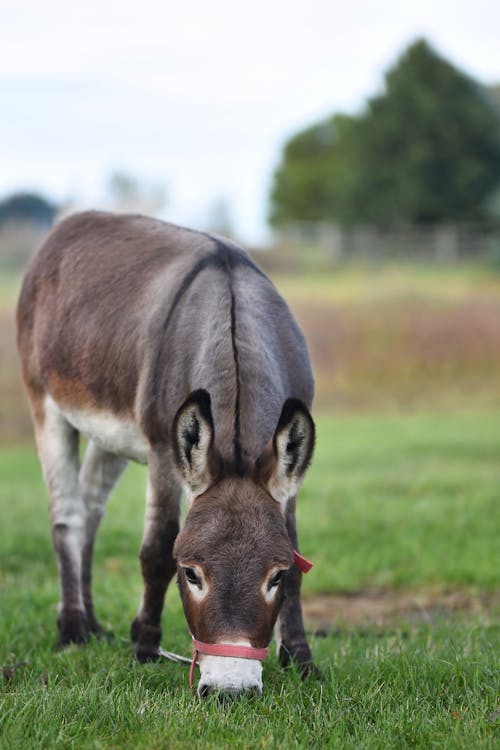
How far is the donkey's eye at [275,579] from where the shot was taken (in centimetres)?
348

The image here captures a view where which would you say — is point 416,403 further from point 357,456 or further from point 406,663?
point 406,663

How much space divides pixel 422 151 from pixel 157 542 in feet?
137

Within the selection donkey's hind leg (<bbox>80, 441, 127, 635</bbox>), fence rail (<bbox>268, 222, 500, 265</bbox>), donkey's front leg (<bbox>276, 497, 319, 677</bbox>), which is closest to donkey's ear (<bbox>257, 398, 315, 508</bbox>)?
donkey's front leg (<bbox>276, 497, 319, 677</bbox>)

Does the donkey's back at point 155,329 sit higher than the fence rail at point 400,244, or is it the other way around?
the donkey's back at point 155,329

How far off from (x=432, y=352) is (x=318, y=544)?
1843 centimetres

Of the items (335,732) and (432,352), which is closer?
(335,732)

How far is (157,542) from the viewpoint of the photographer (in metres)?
4.38

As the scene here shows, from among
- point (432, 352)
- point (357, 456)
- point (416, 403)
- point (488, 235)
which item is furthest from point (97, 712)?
point (488, 235)

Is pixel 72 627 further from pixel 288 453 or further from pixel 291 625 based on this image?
pixel 288 453

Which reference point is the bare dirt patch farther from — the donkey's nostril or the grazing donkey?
the donkey's nostril

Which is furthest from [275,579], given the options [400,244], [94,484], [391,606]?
[400,244]

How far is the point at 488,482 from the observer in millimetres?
11602

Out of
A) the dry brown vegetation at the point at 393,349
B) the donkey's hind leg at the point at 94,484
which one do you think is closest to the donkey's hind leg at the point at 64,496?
the donkey's hind leg at the point at 94,484

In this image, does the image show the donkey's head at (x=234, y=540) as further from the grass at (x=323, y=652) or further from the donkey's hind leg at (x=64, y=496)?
the donkey's hind leg at (x=64, y=496)
